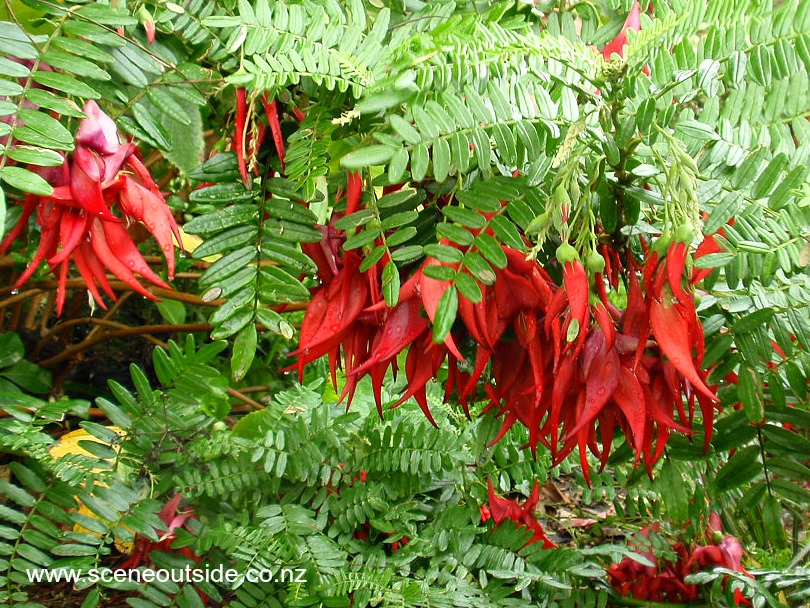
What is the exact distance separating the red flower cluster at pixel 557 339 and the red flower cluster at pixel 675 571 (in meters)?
0.48

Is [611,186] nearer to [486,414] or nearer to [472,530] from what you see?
[486,414]

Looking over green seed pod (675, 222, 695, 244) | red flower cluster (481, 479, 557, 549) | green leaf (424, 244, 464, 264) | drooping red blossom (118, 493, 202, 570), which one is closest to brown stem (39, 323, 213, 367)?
drooping red blossom (118, 493, 202, 570)

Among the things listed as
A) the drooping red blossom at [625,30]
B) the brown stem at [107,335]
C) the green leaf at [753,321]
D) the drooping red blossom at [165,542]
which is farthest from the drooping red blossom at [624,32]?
the brown stem at [107,335]

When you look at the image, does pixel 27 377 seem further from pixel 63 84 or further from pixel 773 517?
pixel 773 517

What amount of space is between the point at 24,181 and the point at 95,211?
0.28 feet

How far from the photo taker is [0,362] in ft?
4.45

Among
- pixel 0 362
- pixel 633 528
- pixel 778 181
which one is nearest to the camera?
pixel 778 181

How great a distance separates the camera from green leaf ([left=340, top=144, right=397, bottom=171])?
0.60m

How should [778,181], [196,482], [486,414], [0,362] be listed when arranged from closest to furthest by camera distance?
[778,181]
[486,414]
[196,482]
[0,362]

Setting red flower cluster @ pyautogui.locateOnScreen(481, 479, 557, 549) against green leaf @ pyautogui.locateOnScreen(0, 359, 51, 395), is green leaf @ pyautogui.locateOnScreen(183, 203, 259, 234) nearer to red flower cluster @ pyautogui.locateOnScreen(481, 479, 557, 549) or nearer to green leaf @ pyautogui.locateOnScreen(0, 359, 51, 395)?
red flower cluster @ pyautogui.locateOnScreen(481, 479, 557, 549)

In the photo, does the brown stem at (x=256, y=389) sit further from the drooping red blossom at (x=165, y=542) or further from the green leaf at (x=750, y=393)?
the green leaf at (x=750, y=393)

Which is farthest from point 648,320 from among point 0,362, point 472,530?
point 0,362

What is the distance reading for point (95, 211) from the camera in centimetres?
70

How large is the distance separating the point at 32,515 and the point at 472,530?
0.56 meters
